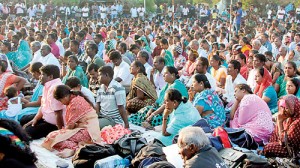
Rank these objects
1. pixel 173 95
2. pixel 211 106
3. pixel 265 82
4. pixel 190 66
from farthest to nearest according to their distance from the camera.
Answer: pixel 190 66 → pixel 265 82 → pixel 211 106 → pixel 173 95

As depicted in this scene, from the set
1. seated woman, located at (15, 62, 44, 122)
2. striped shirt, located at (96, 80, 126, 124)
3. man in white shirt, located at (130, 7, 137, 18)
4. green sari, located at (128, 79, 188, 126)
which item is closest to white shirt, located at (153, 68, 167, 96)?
green sari, located at (128, 79, 188, 126)

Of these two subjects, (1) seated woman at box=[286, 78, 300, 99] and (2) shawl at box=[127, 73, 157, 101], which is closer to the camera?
(1) seated woman at box=[286, 78, 300, 99]

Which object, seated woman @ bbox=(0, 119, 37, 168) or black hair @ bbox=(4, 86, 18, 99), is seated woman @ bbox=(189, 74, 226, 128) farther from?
seated woman @ bbox=(0, 119, 37, 168)

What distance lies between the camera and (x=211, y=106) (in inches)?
225

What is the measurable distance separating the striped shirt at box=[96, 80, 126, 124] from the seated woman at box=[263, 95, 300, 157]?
206cm

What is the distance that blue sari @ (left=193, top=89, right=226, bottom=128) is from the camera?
18.7 ft

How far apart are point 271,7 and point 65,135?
23096mm

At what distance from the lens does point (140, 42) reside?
→ 36.9ft

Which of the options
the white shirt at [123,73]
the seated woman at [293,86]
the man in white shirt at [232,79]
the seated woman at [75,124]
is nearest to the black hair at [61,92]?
the seated woman at [75,124]

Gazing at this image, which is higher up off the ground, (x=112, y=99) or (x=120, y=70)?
(x=120, y=70)

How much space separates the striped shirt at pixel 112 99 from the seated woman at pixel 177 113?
0.92 m

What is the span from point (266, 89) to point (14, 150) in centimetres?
476

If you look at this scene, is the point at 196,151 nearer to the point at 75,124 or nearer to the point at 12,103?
the point at 75,124

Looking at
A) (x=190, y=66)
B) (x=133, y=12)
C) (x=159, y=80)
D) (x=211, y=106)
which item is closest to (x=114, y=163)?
(x=211, y=106)
